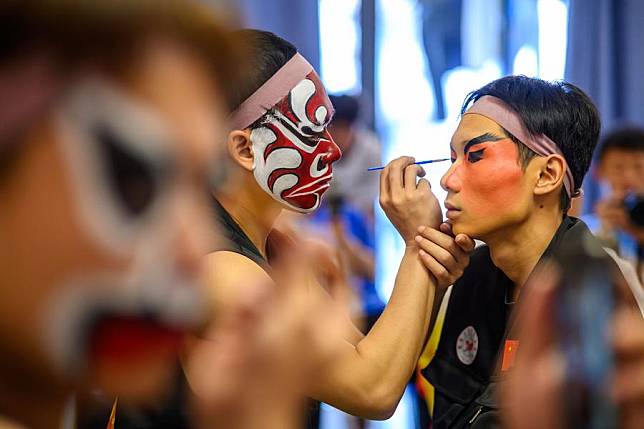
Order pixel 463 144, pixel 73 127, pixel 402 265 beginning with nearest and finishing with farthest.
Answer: pixel 73 127 → pixel 402 265 → pixel 463 144

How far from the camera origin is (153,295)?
1.50 feet

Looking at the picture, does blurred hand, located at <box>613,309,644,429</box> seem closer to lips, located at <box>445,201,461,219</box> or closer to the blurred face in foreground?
the blurred face in foreground

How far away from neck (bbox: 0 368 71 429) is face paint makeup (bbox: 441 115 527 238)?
1054 mm

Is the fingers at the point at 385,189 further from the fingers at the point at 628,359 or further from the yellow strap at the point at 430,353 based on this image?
the fingers at the point at 628,359

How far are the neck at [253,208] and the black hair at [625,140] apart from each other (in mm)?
1703

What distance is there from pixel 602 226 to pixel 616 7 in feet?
7.41

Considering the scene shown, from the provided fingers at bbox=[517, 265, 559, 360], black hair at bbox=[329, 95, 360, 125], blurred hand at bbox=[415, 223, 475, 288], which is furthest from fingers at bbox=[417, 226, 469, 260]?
black hair at bbox=[329, 95, 360, 125]

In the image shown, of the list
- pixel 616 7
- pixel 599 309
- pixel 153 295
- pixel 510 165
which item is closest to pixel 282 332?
pixel 153 295

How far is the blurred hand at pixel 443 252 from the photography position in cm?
140

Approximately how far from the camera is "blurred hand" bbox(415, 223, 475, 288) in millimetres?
1397

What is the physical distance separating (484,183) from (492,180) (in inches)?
0.6

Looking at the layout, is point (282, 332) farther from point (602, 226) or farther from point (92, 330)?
point (602, 226)

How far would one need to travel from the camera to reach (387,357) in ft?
4.11

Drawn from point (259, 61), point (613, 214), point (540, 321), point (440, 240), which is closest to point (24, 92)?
point (540, 321)
